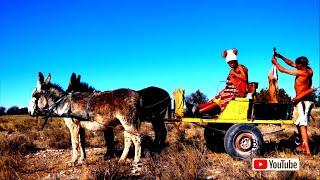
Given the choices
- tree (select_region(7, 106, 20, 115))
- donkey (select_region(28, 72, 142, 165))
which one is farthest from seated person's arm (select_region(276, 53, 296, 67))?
tree (select_region(7, 106, 20, 115))

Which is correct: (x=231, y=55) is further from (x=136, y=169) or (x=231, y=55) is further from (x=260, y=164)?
(x=260, y=164)

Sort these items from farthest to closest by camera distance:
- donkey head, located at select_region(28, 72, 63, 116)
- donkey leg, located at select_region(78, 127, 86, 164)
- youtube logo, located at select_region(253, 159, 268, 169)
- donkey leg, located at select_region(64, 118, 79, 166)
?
donkey head, located at select_region(28, 72, 63, 116)
donkey leg, located at select_region(78, 127, 86, 164)
donkey leg, located at select_region(64, 118, 79, 166)
youtube logo, located at select_region(253, 159, 268, 169)

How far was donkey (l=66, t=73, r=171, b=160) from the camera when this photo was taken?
1062 cm

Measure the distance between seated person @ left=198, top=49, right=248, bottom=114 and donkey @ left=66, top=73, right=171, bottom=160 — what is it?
4.46ft

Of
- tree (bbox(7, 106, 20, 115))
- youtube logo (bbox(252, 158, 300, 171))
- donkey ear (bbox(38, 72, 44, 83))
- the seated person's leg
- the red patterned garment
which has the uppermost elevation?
tree (bbox(7, 106, 20, 115))

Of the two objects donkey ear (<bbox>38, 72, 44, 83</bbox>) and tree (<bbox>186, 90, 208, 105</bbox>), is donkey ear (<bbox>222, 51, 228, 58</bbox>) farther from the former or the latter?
donkey ear (<bbox>38, 72, 44, 83</bbox>)

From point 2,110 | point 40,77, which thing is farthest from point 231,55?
point 2,110

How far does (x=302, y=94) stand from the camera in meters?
9.30

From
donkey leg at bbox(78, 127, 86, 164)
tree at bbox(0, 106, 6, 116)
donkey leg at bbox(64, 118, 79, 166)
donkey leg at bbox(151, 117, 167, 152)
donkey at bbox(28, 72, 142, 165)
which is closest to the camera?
donkey at bbox(28, 72, 142, 165)

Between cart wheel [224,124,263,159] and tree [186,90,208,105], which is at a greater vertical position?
tree [186,90,208,105]

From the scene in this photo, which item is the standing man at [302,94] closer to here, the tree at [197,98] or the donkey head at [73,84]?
the tree at [197,98]

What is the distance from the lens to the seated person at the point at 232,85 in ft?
32.0

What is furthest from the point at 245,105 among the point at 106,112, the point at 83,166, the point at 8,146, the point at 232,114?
the point at 8,146

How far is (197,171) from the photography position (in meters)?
7.53
